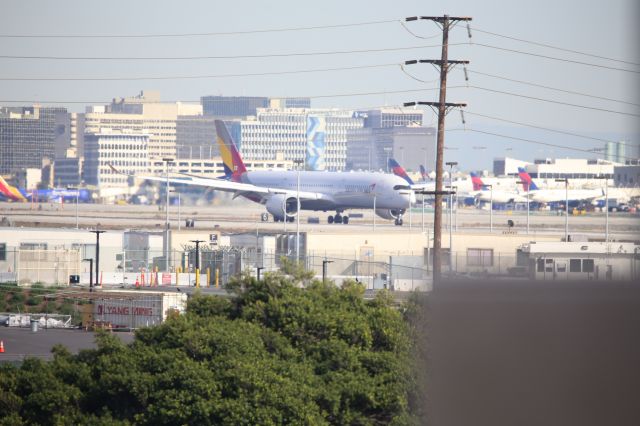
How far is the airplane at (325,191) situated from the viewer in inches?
3329

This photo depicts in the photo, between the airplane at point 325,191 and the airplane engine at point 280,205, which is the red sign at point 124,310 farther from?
the airplane engine at point 280,205

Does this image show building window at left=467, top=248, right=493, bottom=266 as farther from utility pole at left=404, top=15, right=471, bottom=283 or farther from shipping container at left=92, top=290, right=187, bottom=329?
shipping container at left=92, top=290, right=187, bottom=329

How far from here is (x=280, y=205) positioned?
8500 cm

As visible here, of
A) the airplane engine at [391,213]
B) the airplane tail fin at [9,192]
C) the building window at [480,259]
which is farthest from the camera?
the airplane tail fin at [9,192]

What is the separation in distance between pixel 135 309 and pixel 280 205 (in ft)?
156

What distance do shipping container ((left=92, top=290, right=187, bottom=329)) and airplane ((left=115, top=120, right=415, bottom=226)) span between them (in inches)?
1572

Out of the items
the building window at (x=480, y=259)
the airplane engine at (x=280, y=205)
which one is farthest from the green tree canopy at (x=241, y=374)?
the airplane engine at (x=280, y=205)

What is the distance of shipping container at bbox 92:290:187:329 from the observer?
3719 centimetres

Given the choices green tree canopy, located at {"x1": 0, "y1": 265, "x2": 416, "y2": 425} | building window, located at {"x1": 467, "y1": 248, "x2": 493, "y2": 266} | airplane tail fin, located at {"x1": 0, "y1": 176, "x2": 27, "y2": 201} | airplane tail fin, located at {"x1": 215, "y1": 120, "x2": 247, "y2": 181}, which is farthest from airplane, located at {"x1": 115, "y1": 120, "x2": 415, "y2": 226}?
building window, located at {"x1": 467, "y1": 248, "x2": 493, "y2": 266}

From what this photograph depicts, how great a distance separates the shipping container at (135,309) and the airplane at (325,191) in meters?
39.9

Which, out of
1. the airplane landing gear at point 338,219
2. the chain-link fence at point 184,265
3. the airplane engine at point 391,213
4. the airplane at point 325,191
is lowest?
the chain-link fence at point 184,265

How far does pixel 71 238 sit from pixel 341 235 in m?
15.0

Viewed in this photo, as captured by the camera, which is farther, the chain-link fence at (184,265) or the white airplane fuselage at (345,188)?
the white airplane fuselage at (345,188)

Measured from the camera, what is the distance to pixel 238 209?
128 metres
